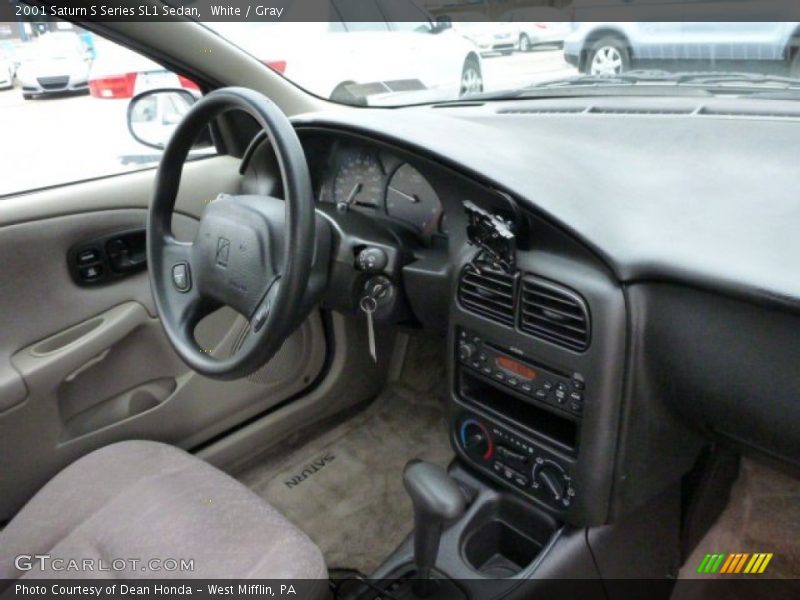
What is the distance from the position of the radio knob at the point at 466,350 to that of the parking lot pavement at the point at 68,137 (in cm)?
89

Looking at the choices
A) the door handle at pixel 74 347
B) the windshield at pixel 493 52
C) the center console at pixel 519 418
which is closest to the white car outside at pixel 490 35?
the windshield at pixel 493 52

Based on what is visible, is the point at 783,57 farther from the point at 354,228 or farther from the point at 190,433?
the point at 190,433

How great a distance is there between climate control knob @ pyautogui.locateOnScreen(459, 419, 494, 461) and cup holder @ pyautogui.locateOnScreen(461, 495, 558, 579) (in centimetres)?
11

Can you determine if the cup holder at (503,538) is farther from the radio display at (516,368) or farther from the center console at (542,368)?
the radio display at (516,368)

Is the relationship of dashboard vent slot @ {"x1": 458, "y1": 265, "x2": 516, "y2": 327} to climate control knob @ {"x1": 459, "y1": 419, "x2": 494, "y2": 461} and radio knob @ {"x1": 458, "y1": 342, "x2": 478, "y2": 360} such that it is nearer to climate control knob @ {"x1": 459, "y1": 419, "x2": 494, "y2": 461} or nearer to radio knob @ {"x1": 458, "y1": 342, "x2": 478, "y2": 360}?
radio knob @ {"x1": 458, "y1": 342, "x2": 478, "y2": 360}

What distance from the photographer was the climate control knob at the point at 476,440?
1422mm

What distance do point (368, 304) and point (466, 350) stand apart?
0.84 ft

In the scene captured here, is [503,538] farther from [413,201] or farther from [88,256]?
[88,256]

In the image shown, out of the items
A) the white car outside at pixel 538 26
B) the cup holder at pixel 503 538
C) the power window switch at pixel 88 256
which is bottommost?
the cup holder at pixel 503 538

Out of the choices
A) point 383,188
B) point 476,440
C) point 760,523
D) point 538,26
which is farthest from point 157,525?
point 538,26

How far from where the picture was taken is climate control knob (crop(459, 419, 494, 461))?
1422 mm

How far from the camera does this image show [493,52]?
2279mm

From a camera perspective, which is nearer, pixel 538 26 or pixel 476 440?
pixel 476 440

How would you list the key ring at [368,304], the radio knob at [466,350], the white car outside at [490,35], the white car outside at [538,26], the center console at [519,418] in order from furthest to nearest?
1. the white car outside at [490,35]
2. the white car outside at [538,26]
3. the key ring at [368,304]
4. the radio knob at [466,350]
5. the center console at [519,418]
